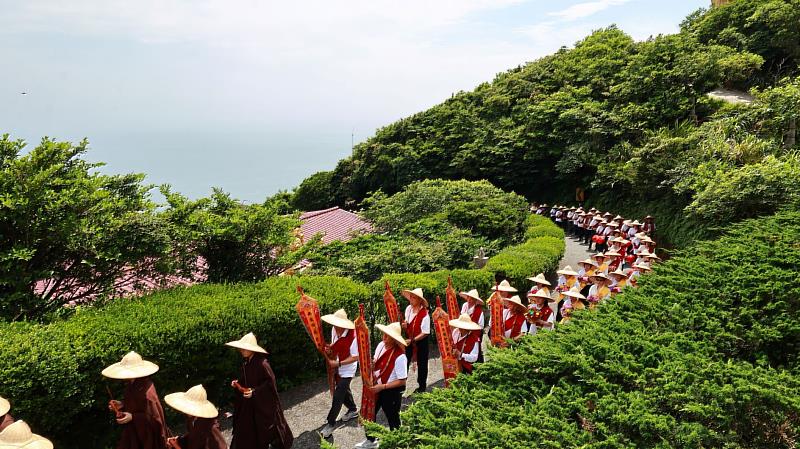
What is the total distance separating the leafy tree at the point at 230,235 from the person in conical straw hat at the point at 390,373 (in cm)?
402

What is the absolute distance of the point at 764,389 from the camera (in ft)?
13.7

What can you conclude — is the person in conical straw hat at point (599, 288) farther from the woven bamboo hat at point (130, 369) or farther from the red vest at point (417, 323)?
the woven bamboo hat at point (130, 369)

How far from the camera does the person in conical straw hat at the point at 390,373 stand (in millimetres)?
5762

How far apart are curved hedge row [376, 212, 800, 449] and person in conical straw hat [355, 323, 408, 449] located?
1.00 metres

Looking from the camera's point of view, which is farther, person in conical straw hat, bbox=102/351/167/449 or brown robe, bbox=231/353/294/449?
brown robe, bbox=231/353/294/449

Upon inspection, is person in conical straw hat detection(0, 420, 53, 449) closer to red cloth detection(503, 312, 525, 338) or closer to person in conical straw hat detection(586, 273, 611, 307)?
red cloth detection(503, 312, 525, 338)

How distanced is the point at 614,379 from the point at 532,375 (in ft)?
2.41

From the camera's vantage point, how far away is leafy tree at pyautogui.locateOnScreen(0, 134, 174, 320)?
6629 millimetres

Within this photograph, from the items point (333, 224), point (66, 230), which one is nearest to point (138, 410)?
point (66, 230)

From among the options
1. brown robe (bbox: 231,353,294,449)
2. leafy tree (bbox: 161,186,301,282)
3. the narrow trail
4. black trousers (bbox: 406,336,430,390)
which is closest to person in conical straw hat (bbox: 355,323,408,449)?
the narrow trail

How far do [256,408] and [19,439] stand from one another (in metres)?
2.13

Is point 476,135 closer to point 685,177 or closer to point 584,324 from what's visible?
point 685,177

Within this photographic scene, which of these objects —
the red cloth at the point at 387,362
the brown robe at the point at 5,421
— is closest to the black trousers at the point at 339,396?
the red cloth at the point at 387,362

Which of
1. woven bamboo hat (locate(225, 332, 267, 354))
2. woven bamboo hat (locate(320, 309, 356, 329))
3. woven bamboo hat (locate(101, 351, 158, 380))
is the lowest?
woven bamboo hat (locate(320, 309, 356, 329))
